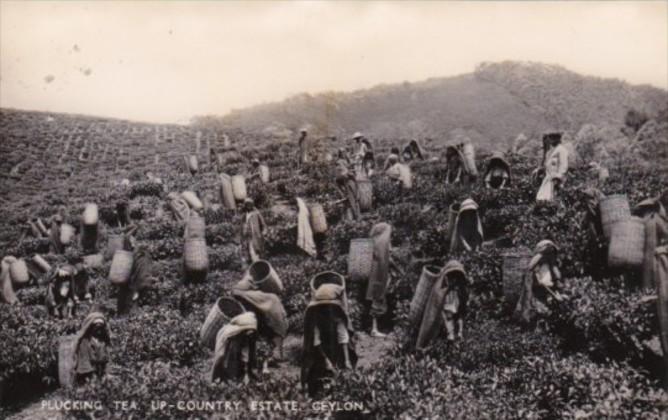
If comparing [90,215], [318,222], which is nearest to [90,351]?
[318,222]

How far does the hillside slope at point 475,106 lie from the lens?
47.0m

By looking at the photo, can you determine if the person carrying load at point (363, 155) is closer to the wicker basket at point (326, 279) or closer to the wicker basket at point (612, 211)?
the wicker basket at point (612, 211)

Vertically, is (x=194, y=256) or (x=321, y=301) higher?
(x=321, y=301)

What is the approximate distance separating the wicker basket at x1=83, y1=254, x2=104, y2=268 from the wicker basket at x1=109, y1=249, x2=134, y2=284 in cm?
426

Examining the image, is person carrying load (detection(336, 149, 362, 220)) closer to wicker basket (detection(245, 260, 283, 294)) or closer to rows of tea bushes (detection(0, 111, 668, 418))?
rows of tea bushes (detection(0, 111, 668, 418))

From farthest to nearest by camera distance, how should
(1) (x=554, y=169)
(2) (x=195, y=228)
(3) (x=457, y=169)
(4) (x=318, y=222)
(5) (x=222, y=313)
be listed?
1. (3) (x=457, y=169)
2. (2) (x=195, y=228)
3. (4) (x=318, y=222)
4. (1) (x=554, y=169)
5. (5) (x=222, y=313)

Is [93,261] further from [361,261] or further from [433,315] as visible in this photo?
[433,315]

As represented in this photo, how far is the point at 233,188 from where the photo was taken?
19.7 meters

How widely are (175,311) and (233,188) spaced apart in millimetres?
7683

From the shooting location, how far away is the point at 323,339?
834 centimetres

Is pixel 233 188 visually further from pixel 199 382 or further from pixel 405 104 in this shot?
pixel 405 104

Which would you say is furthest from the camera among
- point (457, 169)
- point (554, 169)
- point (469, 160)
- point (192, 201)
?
point (192, 201)

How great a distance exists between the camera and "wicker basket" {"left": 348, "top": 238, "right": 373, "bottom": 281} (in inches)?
428

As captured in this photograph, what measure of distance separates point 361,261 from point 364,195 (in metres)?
5.90
